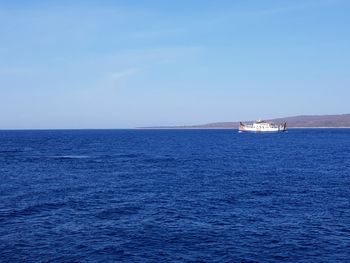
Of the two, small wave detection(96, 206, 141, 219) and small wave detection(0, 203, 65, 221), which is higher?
small wave detection(0, 203, 65, 221)

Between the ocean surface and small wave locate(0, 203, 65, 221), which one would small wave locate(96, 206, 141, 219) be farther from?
small wave locate(0, 203, 65, 221)

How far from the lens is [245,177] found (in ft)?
245

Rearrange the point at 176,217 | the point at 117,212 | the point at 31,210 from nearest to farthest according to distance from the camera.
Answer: the point at 176,217
the point at 117,212
the point at 31,210

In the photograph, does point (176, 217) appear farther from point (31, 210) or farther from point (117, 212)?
point (31, 210)

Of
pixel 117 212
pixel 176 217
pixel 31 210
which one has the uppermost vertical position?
pixel 31 210

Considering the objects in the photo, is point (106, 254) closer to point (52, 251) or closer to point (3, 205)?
point (52, 251)

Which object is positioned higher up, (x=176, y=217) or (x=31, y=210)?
(x=31, y=210)

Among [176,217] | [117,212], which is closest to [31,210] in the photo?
[117,212]

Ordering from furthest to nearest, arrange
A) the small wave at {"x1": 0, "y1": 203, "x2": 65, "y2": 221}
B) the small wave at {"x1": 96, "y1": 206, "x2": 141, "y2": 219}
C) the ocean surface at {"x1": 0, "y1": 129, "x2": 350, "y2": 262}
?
1. the small wave at {"x1": 0, "y1": 203, "x2": 65, "y2": 221}
2. the small wave at {"x1": 96, "y1": 206, "x2": 141, "y2": 219}
3. the ocean surface at {"x1": 0, "y1": 129, "x2": 350, "y2": 262}

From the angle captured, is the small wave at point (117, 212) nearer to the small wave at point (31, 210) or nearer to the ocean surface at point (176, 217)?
the ocean surface at point (176, 217)

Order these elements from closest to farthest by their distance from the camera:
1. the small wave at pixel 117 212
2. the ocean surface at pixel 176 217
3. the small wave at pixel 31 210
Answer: the ocean surface at pixel 176 217 < the small wave at pixel 117 212 < the small wave at pixel 31 210

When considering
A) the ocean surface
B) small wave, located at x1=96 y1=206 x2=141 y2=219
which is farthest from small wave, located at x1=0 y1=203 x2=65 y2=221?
small wave, located at x1=96 y1=206 x2=141 y2=219

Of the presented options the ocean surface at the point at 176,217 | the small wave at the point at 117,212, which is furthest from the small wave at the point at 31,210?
the small wave at the point at 117,212

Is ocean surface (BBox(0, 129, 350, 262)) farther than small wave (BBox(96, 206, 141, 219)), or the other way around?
small wave (BBox(96, 206, 141, 219))
